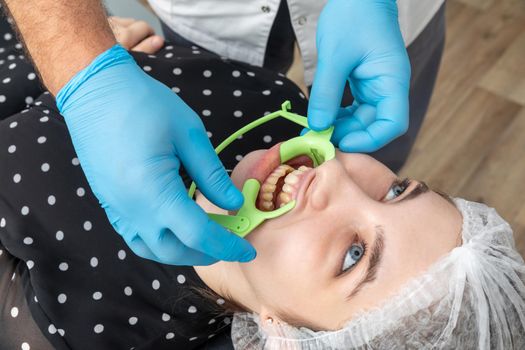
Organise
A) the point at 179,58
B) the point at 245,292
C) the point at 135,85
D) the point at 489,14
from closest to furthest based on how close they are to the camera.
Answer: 1. the point at 135,85
2. the point at 245,292
3. the point at 179,58
4. the point at 489,14

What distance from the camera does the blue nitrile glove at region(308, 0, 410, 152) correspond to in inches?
45.5

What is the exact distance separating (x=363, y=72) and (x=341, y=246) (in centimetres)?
36

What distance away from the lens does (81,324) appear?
130 cm

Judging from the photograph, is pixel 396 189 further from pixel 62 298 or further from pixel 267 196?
pixel 62 298

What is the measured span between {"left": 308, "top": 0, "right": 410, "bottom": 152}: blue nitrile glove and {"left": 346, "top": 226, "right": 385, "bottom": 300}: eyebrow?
0.60 ft

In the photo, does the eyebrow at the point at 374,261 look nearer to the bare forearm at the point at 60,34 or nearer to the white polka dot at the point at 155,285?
the white polka dot at the point at 155,285

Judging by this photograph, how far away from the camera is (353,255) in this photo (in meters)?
1.10

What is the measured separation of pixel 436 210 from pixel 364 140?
19cm

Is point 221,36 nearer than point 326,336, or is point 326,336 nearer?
point 326,336

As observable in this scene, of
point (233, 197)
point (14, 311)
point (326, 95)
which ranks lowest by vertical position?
point (14, 311)

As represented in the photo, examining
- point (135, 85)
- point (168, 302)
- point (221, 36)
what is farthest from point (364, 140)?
point (221, 36)

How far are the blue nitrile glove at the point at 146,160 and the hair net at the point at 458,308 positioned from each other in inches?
11.0

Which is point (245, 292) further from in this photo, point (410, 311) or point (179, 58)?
point (179, 58)

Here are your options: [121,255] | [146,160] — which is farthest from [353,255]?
[121,255]
